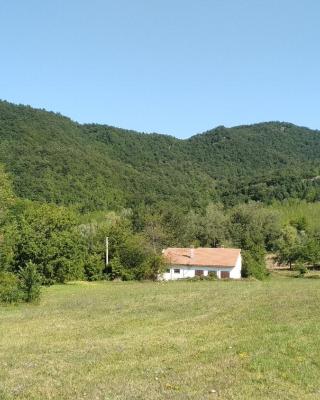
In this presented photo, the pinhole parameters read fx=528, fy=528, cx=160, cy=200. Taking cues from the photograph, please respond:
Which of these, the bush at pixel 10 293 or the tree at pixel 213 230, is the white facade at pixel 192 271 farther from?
the bush at pixel 10 293

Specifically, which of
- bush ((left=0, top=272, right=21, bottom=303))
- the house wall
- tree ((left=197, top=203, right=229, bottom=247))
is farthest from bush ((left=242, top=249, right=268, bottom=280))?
bush ((left=0, top=272, right=21, bottom=303))

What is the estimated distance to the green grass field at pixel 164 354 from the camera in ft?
37.4

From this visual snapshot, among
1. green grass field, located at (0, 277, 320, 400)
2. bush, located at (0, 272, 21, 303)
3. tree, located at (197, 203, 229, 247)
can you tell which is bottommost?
green grass field, located at (0, 277, 320, 400)

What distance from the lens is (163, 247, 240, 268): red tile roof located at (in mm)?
73562

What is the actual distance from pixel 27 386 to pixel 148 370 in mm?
3005

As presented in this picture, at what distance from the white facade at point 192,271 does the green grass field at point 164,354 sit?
4659cm

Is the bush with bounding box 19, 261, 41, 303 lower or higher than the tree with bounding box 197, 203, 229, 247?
lower

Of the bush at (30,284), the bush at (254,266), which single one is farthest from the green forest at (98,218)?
the bush at (254,266)

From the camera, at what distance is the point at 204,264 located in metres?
74.6

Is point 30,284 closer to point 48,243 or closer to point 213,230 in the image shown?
point 48,243

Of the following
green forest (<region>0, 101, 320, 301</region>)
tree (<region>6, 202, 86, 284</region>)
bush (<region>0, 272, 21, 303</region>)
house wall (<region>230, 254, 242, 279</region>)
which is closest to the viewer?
bush (<region>0, 272, 21, 303</region>)

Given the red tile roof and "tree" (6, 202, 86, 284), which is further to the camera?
the red tile roof

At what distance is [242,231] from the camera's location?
113062mm

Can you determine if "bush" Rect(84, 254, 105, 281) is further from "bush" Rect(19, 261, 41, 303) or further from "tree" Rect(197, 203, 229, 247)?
"tree" Rect(197, 203, 229, 247)
